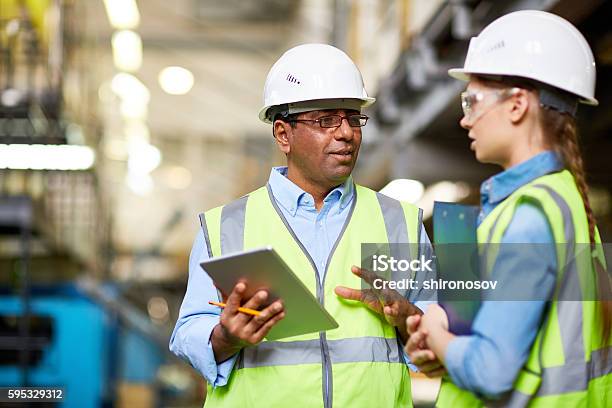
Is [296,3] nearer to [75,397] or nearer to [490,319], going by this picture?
[75,397]

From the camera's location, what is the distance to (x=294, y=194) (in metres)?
3.45

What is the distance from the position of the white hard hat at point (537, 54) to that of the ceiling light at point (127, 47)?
1180cm

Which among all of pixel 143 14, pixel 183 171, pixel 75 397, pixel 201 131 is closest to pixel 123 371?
pixel 75 397

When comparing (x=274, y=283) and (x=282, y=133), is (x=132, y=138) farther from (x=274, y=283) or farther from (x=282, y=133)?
(x=274, y=283)

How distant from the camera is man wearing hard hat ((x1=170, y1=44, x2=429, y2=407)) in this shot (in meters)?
3.16

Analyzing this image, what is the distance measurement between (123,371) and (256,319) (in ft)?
38.7

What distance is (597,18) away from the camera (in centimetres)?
694

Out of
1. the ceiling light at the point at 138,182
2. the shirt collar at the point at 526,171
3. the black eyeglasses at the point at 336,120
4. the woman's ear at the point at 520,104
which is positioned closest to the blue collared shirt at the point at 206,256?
the black eyeglasses at the point at 336,120

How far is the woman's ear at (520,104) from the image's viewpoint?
100 inches

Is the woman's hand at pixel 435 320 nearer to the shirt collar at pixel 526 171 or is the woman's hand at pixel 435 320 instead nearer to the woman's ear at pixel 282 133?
the shirt collar at pixel 526 171

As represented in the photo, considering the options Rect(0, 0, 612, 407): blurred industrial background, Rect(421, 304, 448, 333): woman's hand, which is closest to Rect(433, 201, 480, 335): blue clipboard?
Rect(421, 304, 448, 333): woman's hand

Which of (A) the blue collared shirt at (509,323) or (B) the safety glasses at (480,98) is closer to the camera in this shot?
(A) the blue collared shirt at (509,323)

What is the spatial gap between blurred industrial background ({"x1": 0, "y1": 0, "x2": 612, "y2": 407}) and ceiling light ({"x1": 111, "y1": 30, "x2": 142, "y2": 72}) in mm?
32

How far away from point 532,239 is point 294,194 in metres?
A: 1.20
